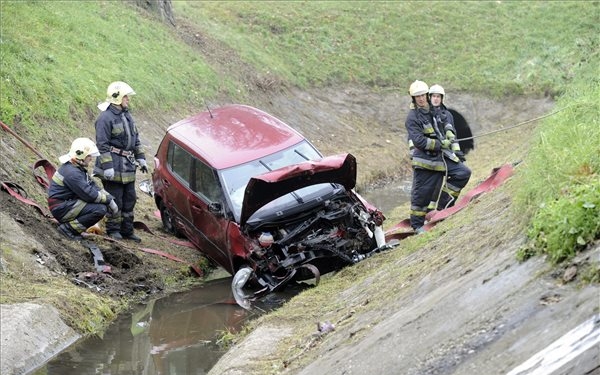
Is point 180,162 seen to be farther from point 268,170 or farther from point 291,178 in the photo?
point 291,178

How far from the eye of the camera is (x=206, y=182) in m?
12.1

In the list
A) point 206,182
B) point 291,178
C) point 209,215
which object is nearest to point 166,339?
point 209,215

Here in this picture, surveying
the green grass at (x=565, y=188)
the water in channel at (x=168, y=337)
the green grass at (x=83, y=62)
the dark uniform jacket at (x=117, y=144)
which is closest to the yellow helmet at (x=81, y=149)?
the dark uniform jacket at (x=117, y=144)

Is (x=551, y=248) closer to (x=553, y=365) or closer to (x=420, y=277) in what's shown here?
(x=553, y=365)

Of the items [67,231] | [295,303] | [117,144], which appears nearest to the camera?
[295,303]

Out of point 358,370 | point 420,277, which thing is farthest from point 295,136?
point 358,370

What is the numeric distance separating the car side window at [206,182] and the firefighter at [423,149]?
8.24ft

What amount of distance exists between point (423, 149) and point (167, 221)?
4.12m

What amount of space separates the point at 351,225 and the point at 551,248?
5.01 metres

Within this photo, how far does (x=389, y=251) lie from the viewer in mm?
11195

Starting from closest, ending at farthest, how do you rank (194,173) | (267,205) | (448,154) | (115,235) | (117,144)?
(267,205), (448,154), (194,173), (117,144), (115,235)

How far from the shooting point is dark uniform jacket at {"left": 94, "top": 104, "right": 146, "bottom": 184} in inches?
500

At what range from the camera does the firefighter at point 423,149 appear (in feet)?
39.0

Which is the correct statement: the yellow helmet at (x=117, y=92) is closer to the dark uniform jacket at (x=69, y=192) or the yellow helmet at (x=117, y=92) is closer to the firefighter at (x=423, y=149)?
the dark uniform jacket at (x=69, y=192)
